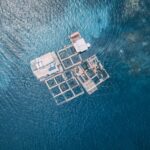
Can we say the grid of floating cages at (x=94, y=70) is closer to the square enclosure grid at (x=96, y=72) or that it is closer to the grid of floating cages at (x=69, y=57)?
the square enclosure grid at (x=96, y=72)

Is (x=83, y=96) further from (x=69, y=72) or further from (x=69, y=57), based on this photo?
(x=69, y=57)

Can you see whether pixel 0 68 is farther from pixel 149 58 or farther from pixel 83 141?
pixel 149 58

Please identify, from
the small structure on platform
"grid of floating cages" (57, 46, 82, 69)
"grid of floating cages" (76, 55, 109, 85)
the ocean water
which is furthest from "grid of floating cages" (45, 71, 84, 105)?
"grid of floating cages" (76, 55, 109, 85)

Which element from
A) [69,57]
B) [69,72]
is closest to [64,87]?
[69,72]

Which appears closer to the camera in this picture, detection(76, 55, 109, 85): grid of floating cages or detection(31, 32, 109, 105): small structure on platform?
detection(31, 32, 109, 105): small structure on platform

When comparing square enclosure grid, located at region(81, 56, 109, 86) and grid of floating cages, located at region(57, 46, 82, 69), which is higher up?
grid of floating cages, located at region(57, 46, 82, 69)

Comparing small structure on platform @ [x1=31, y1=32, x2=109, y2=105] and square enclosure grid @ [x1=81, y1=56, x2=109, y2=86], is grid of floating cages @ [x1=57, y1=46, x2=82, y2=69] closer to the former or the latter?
small structure on platform @ [x1=31, y1=32, x2=109, y2=105]
